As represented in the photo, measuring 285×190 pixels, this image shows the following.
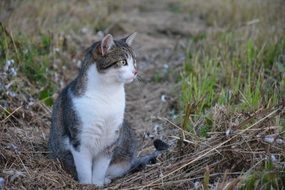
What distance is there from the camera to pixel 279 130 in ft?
13.3

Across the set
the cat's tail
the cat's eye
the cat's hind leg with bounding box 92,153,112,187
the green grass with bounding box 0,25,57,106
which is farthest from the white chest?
the green grass with bounding box 0,25,57,106

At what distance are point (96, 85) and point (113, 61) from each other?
211 mm

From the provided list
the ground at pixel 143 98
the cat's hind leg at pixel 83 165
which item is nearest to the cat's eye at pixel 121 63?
the ground at pixel 143 98

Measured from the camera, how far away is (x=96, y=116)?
4.19 m

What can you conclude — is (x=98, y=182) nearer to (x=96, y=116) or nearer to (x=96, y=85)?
(x=96, y=116)

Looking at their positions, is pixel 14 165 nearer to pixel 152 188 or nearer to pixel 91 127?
pixel 91 127

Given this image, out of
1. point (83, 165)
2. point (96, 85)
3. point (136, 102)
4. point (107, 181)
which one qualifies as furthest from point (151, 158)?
point (136, 102)

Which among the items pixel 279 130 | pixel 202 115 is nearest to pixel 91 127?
pixel 202 115

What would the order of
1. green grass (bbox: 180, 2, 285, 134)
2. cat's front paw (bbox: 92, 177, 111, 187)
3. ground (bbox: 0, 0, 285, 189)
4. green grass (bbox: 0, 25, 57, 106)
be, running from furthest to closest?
green grass (bbox: 0, 25, 57, 106) → green grass (bbox: 180, 2, 285, 134) → cat's front paw (bbox: 92, 177, 111, 187) → ground (bbox: 0, 0, 285, 189)

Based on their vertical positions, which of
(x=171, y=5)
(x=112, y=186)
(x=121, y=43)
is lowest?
(x=171, y=5)

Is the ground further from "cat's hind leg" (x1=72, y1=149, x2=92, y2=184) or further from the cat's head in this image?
the cat's head

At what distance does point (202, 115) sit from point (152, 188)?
1.03m

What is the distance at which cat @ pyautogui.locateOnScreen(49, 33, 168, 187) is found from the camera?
4.20 meters

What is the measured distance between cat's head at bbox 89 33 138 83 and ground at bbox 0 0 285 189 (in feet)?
1.68
